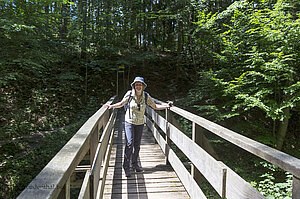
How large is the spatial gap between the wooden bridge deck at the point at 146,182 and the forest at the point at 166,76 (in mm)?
2586

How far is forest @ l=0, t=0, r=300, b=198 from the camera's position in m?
6.72

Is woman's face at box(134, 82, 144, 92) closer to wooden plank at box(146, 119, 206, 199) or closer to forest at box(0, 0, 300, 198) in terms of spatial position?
wooden plank at box(146, 119, 206, 199)

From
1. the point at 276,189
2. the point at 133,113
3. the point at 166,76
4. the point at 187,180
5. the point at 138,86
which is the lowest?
the point at 276,189

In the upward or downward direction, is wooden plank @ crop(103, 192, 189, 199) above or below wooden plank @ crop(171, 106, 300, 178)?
below

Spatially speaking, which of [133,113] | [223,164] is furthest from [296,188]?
[133,113]

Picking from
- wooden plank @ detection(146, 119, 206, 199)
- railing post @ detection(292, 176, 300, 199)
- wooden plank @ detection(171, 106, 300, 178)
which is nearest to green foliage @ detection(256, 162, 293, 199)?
wooden plank @ detection(146, 119, 206, 199)

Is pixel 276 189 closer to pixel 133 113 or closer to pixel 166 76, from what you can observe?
pixel 133 113

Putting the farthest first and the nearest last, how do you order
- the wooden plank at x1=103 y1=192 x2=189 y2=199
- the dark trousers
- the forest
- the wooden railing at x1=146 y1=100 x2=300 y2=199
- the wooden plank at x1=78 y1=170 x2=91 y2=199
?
1. the forest
2. the dark trousers
3. the wooden plank at x1=103 y1=192 x2=189 y2=199
4. the wooden plank at x1=78 y1=170 x2=91 y2=199
5. the wooden railing at x1=146 y1=100 x2=300 y2=199

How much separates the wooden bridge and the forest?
2.71 m

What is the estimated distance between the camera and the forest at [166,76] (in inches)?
265

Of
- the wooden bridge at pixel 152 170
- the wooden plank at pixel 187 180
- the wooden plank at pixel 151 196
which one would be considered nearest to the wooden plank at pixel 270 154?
the wooden bridge at pixel 152 170

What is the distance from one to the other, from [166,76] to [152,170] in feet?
45.5

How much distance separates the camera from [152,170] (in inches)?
151

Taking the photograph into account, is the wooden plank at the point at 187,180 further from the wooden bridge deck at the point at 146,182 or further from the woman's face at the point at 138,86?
the woman's face at the point at 138,86
